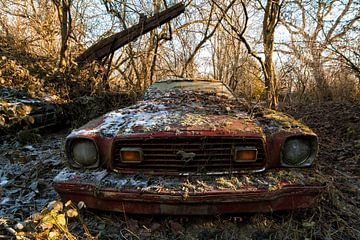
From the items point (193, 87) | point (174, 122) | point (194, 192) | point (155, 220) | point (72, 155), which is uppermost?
point (193, 87)

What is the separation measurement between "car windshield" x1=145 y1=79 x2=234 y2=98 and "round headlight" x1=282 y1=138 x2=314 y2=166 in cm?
159

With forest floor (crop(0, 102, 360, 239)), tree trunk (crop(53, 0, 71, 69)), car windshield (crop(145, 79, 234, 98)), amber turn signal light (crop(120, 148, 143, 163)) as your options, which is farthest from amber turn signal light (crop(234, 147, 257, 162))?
tree trunk (crop(53, 0, 71, 69))

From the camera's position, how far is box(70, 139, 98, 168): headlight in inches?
78.2

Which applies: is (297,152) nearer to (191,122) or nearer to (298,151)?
(298,151)

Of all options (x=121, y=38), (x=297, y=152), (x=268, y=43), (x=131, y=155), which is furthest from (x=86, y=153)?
(x=268, y=43)

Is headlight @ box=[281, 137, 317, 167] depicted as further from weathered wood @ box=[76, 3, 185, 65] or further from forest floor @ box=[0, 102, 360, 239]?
weathered wood @ box=[76, 3, 185, 65]

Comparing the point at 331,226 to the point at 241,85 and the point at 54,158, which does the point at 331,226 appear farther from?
the point at 241,85

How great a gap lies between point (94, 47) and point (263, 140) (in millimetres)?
6004

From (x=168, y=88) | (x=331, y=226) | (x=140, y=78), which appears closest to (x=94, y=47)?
(x=140, y=78)

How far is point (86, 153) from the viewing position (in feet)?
6.54

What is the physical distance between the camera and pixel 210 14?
8.98 meters

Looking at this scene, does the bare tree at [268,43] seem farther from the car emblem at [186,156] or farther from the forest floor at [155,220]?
the car emblem at [186,156]

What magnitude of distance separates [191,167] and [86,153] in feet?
2.71

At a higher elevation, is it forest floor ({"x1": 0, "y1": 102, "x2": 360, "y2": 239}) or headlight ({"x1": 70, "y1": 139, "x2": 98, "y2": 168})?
headlight ({"x1": 70, "y1": 139, "x2": 98, "y2": 168})
